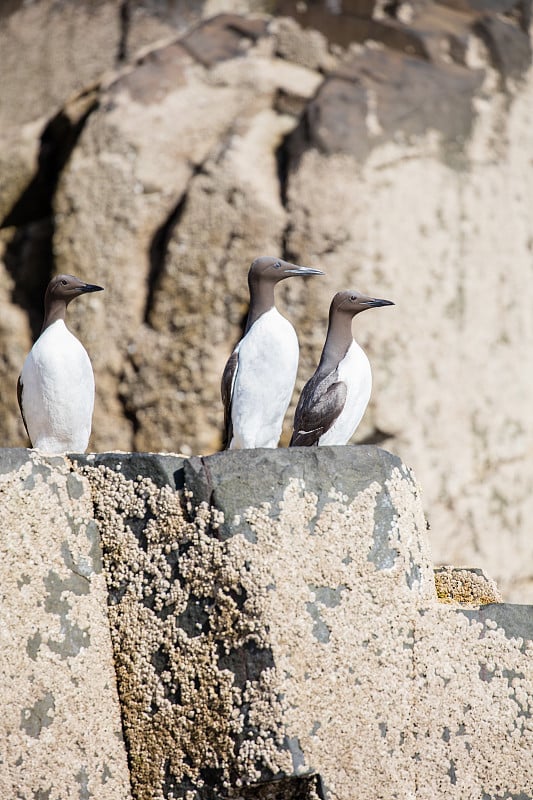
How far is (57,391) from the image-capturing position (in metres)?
Answer: 6.55

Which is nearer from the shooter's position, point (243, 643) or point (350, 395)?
point (243, 643)

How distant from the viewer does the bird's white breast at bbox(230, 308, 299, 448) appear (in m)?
6.52

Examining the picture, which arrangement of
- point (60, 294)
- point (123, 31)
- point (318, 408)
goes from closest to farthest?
point (318, 408) < point (60, 294) < point (123, 31)

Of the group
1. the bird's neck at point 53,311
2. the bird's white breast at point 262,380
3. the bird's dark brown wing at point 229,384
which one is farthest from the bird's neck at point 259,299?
the bird's neck at point 53,311

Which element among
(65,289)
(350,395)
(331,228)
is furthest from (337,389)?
(331,228)

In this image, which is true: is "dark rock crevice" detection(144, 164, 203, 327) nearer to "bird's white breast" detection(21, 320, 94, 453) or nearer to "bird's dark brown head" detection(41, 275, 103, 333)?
"bird's dark brown head" detection(41, 275, 103, 333)

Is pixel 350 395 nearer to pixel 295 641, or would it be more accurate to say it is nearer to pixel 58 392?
pixel 58 392

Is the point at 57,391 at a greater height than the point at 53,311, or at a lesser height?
lesser

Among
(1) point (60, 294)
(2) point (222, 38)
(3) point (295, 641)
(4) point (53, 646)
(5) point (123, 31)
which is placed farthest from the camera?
(5) point (123, 31)

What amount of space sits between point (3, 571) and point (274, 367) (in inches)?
85.9

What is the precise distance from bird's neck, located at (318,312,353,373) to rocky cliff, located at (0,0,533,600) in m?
3.78

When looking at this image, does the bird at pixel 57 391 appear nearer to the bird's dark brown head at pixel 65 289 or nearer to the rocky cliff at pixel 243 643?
the bird's dark brown head at pixel 65 289

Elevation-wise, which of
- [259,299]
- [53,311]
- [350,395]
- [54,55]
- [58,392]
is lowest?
[58,392]

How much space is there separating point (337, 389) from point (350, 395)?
0.09 m
